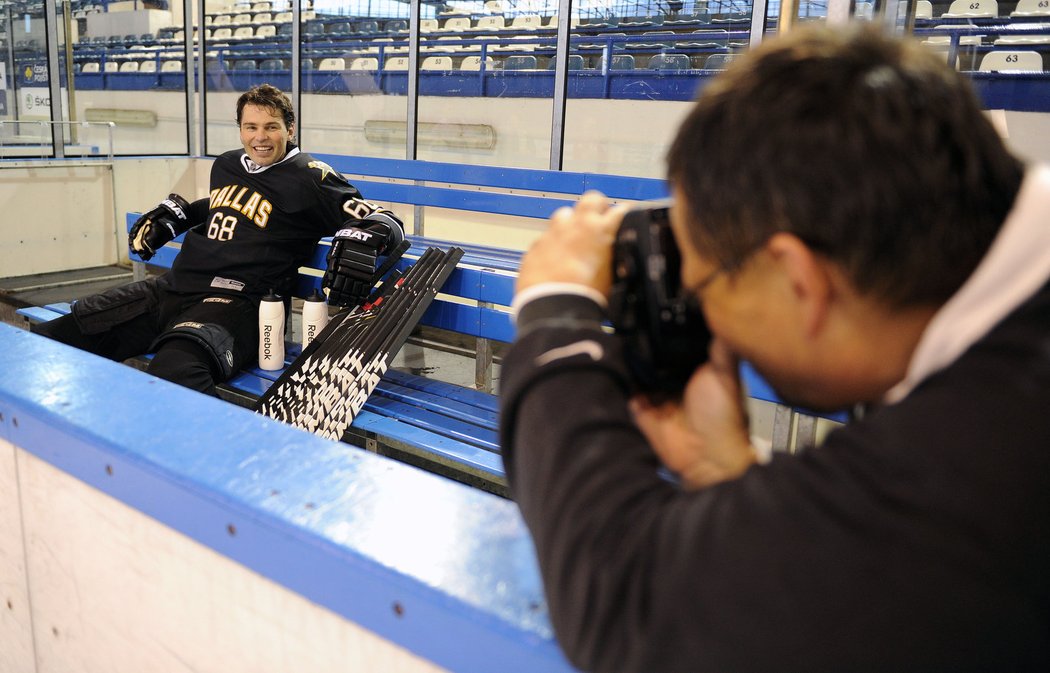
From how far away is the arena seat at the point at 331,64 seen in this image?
23.2 feet

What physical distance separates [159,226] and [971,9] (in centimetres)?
428

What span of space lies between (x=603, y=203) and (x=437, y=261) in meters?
2.29

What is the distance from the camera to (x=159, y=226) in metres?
3.41

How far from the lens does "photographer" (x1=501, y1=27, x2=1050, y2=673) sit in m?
0.46

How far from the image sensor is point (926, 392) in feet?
1.60

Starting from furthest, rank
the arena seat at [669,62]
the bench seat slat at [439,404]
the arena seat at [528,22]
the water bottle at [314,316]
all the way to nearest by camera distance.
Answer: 1. the arena seat at [528,22]
2. the arena seat at [669,62]
3. the water bottle at [314,316]
4. the bench seat slat at [439,404]

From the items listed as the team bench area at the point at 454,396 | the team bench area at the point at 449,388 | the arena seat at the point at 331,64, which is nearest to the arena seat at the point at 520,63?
the arena seat at the point at 331,64

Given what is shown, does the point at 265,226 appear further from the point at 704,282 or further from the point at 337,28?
the point at 337,28

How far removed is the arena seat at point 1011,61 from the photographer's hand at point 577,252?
15.1 ft

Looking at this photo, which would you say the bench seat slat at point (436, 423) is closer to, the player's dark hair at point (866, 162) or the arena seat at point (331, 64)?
the player's dark hair at point (866, 162)

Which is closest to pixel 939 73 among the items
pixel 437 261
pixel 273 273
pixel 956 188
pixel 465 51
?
pixel 956 188

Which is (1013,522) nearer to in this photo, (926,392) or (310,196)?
(926,392)

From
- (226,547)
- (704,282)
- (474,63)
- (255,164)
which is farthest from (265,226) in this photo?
(474,63)

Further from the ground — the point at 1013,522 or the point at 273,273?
the point at 1013,522
